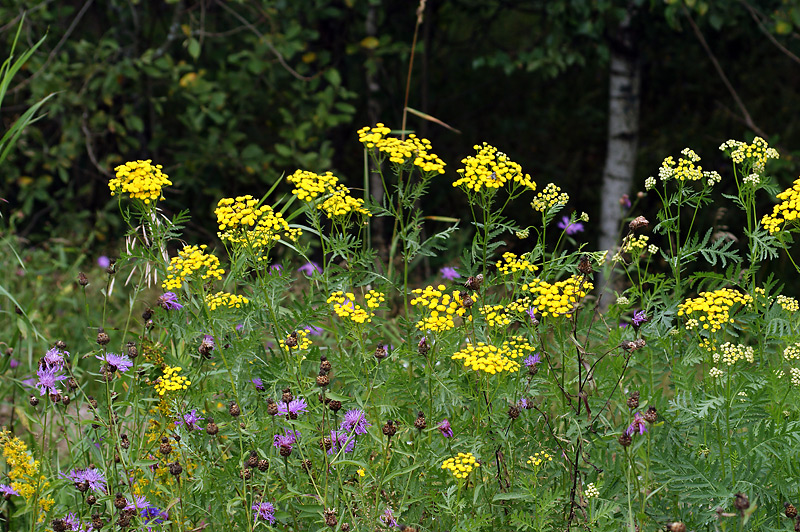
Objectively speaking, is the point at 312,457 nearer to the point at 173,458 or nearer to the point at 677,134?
the point at 173,458

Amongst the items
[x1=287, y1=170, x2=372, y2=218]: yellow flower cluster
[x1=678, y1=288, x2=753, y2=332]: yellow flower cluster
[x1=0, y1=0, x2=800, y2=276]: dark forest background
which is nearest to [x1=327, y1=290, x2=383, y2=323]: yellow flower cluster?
[x1=287, y1=170, x2=372, y2=218]: yellow flower cluster

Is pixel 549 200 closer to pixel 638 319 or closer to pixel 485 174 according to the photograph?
pixel 485 174

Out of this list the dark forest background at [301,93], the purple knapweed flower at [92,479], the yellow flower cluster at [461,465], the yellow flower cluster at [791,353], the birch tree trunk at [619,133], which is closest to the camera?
the yellow flower cluster at [461,465]

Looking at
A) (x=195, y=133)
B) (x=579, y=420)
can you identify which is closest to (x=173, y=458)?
(x=579, y=420)

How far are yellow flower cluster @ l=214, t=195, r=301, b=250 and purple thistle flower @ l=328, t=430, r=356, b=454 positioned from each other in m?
0.48

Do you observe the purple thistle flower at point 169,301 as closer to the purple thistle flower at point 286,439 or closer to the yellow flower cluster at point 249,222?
the yellow flower cluster at point 249,222

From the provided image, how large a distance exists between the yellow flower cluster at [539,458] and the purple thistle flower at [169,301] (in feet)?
3.39

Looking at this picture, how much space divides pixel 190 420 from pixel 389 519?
1.82ft

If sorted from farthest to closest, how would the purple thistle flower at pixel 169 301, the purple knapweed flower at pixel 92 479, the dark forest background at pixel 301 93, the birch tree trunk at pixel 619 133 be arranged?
the birch tree trunk at pixel 619 133 < the dark forest background at pixel 301 93 < the purple thistle flower at pixel 169 301 < the purple knapweed flower at pixel 92 479

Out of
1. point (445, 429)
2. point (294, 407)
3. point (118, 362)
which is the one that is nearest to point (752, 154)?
point (445, 429)

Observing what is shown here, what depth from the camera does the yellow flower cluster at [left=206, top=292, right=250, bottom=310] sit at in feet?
6.68

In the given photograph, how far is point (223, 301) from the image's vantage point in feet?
6.78

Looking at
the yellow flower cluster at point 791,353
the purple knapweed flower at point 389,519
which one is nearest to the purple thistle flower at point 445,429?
the purple knapweed flower at point 389,519

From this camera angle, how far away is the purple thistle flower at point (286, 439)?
196 centimetres
